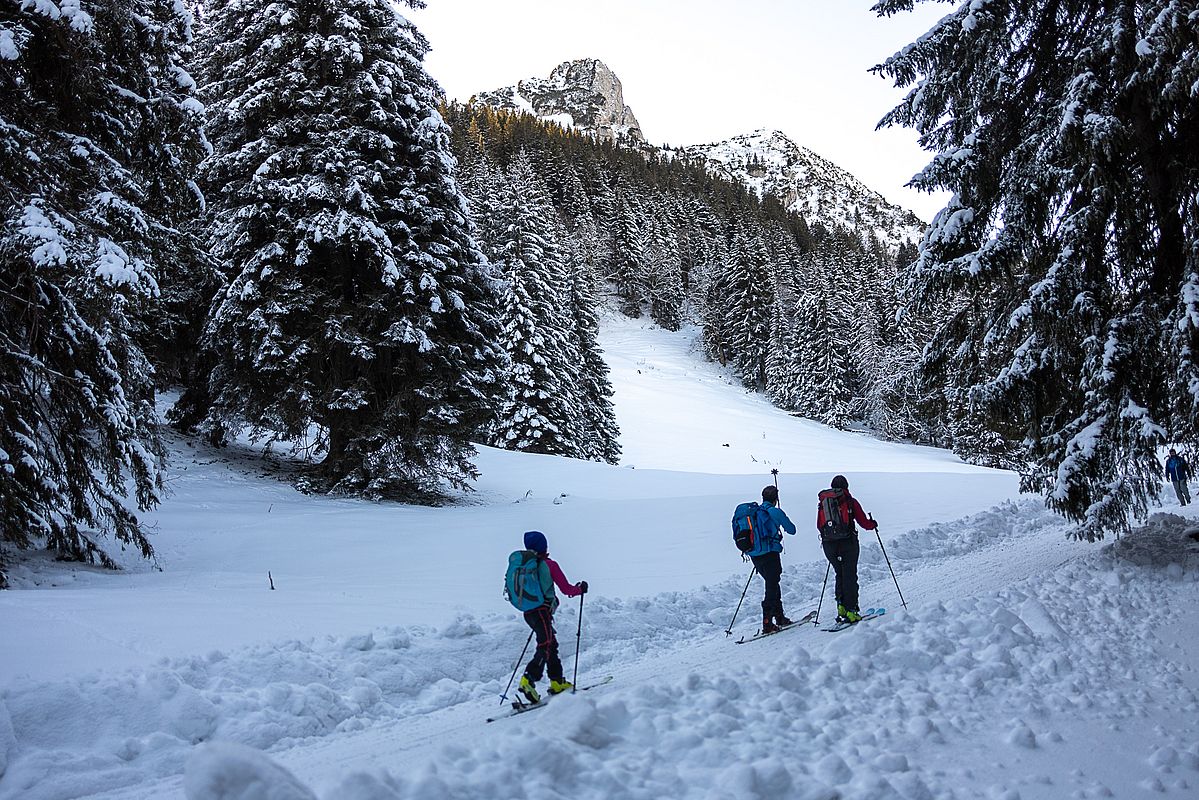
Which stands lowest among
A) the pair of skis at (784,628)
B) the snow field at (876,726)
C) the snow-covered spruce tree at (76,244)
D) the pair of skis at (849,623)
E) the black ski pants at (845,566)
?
the pair of skis at (784,628)

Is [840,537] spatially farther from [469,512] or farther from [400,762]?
[469,512]

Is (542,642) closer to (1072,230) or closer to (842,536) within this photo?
(842,536)

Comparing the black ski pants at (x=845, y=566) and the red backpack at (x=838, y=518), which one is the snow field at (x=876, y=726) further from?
the red backpack at (x=838, y=518)

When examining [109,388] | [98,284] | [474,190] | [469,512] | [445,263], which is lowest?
[469,512]

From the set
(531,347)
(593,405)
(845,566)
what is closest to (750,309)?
(593,405)

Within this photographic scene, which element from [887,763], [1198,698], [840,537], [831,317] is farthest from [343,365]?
[831,317]

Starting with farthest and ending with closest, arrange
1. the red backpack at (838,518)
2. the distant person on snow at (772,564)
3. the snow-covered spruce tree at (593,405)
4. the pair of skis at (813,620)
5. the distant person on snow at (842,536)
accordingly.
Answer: the snow-covered spruce tree at (593,405) < the red backpack at (838,518) < the distant person on snow at (842,536) < the distant person on snow at (772,564) < the pair of skis at (813,620)

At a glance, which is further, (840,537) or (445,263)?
(445,263)

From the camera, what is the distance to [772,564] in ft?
25.1

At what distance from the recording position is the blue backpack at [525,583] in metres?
5.82

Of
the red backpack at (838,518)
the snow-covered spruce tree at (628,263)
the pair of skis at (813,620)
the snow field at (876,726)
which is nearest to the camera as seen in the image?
the snow field at (876,726)

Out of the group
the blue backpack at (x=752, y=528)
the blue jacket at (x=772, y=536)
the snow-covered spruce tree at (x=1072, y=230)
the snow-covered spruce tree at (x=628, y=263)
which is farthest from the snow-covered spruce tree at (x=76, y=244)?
the snow-covered spruce tree at (x=628, y=263)

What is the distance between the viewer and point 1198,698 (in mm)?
5203

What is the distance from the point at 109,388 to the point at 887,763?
9374mm
